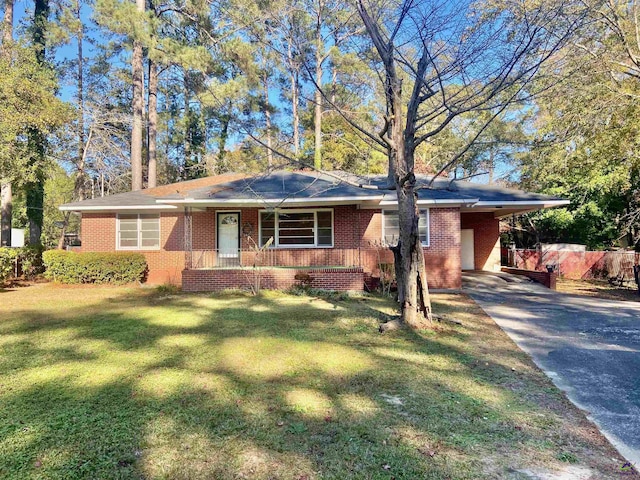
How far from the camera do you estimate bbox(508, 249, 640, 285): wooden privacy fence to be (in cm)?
1580

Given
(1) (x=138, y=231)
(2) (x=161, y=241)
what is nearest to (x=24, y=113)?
(1) (x=138, y=231)

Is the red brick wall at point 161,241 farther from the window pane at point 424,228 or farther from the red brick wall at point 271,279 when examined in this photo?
the window pane at point 424,228

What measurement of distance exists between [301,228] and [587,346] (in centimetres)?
902

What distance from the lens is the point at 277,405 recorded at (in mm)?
3881

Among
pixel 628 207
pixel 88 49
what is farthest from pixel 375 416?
pixel 88 49

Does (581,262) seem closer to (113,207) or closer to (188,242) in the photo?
(188,242)

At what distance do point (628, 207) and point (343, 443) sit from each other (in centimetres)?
2056

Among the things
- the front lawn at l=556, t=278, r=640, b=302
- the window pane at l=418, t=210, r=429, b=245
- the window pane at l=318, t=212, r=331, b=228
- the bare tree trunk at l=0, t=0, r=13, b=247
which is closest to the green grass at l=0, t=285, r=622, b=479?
the window pane at l=418, t=210, r=429, b=245

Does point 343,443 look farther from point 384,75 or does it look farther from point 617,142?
point 617,142

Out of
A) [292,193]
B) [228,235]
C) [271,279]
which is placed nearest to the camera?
[292,193]

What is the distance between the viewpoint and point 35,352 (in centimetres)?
561

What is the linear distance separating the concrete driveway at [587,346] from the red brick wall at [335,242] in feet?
4.95

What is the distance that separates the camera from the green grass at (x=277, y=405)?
288cm

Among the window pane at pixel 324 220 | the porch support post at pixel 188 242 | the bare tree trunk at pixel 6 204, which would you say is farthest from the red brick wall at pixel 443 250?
the bare tree trunk at pixel 6 204
